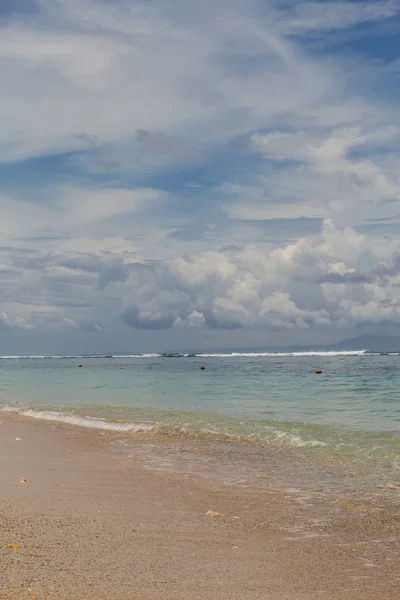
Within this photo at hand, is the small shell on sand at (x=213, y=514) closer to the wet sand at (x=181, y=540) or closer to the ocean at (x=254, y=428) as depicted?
the wet sand at (x=181, y=540)

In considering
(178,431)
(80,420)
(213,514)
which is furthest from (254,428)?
(213,514)

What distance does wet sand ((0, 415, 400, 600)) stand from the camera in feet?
19.0

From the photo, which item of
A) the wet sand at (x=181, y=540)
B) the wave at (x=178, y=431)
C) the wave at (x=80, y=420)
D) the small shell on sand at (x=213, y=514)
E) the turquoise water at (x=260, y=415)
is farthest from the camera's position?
the wave at (x=80, y=420)

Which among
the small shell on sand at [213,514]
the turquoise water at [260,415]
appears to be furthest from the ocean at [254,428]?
the small shell on sand at [213,514]

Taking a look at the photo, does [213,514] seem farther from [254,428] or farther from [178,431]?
[254,428]

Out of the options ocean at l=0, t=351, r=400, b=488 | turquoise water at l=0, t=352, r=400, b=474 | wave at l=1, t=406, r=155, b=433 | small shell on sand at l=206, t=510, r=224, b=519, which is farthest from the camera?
wave at l=1, t=406, r=155, b=433

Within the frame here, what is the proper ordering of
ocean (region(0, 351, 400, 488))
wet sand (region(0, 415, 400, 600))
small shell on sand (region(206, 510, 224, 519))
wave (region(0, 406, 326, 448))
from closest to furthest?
wet sand (region(0, 415, 400, 600)) < small shell on sand (region(206, 510, 224, 519)) < ocean (region(0, 351, 400, 488)) < wave (region(0, 406, 326, 448))

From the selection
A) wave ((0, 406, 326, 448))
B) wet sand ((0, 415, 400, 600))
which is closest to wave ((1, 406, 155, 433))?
wave ((0, 406, 326, 448))

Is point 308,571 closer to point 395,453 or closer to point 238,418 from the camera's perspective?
point 395,453

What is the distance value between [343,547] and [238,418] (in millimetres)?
15113

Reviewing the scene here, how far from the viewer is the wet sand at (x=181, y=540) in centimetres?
579

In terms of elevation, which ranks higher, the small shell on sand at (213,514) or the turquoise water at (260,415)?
the small shell on sand at (213,514)

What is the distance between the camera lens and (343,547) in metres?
7.57

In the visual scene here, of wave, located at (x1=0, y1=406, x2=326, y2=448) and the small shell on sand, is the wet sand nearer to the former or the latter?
the small shell on sand
